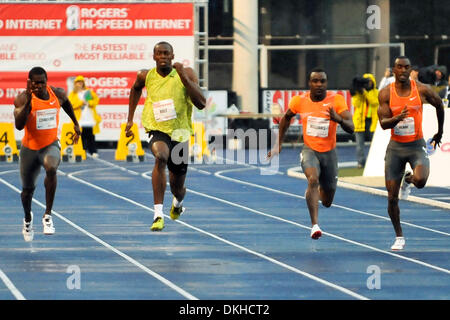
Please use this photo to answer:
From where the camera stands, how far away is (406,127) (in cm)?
1465

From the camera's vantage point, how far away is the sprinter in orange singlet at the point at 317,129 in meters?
15.3

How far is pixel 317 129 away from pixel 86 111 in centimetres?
1779

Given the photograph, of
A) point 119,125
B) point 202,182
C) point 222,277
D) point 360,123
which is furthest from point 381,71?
point 222,277

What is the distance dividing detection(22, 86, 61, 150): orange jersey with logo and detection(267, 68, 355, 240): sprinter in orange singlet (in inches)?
94.6

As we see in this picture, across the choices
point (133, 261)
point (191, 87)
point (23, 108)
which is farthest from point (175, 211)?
point (133, 261)

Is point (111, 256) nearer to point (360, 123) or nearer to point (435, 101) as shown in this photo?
point (435, 101)

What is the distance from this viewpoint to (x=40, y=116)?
50.4 feet

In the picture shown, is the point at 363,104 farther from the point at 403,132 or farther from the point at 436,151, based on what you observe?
the point at 403,132

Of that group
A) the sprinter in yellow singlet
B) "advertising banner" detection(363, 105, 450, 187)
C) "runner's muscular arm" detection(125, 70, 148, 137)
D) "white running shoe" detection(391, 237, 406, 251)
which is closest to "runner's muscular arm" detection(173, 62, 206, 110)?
the sprinter in yellow singlet

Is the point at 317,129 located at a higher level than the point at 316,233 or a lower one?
higher

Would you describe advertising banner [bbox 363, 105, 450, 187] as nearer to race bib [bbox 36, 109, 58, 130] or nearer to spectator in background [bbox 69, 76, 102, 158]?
race bib [bbox 36, 109, 58, 130]

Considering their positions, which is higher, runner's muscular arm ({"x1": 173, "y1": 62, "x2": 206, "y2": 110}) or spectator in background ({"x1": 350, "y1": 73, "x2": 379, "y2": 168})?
runner's muscular arm ({"x1": 173, "y1": 62, "x2": 206, "y2": 110})

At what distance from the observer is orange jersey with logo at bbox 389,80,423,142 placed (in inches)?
575

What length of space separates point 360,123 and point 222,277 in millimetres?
15951
